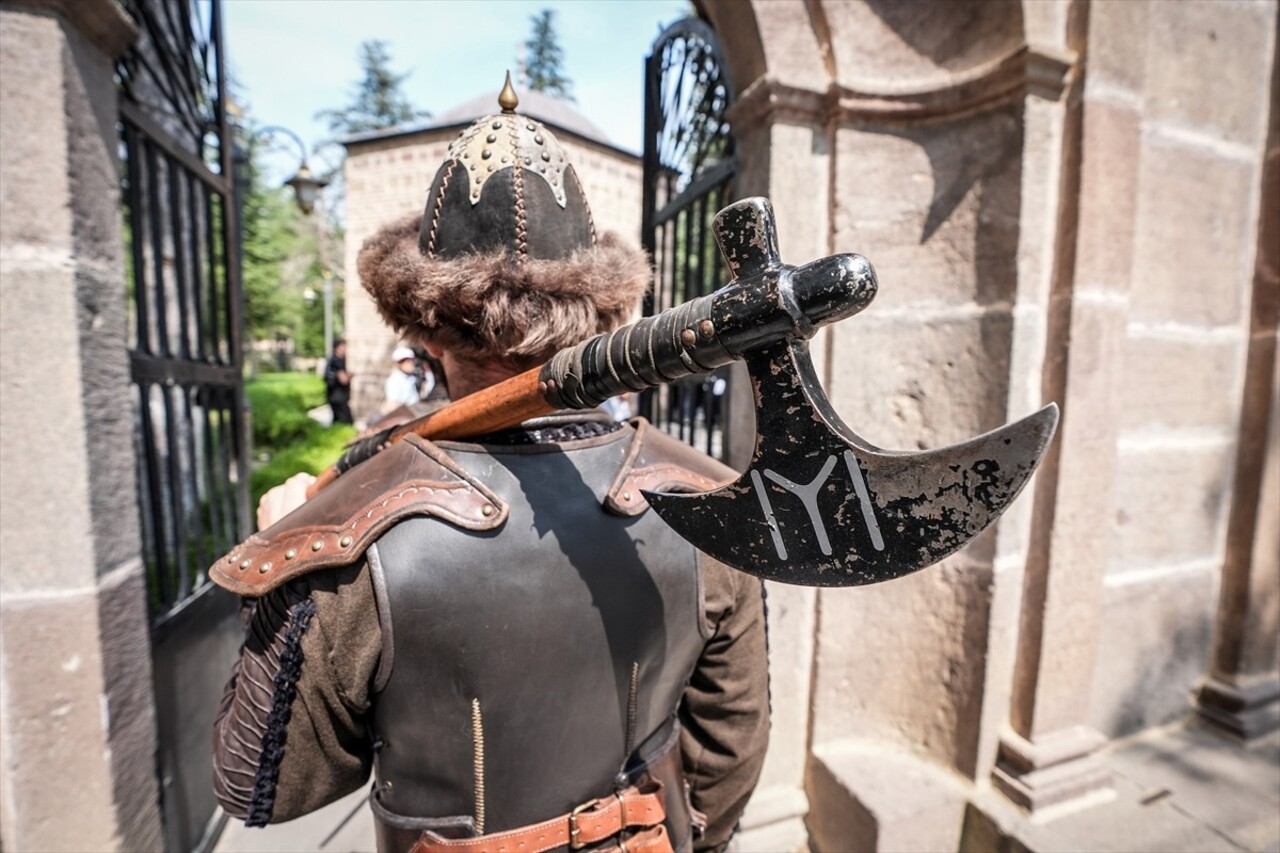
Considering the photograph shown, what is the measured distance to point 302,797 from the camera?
1101 mm

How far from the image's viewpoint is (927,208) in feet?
6.55

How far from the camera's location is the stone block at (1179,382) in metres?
2.08

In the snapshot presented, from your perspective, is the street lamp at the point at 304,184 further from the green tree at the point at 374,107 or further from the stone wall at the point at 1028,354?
the green tree at the point at 374,107

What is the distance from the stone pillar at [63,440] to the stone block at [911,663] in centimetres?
218

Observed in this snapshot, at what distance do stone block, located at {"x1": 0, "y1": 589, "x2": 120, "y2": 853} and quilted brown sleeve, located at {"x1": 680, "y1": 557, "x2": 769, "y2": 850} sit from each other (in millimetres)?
1575

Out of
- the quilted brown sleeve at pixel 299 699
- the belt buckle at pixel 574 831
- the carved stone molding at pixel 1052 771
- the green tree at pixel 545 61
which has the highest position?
the green tree at pixel 545 61

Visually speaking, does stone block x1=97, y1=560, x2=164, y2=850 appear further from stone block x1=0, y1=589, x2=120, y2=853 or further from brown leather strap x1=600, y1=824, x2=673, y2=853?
brown leather strap x1=600, y1=824, x2=673, y2=853

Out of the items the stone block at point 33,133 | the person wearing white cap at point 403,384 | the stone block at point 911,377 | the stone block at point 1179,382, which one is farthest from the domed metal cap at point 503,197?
the person wearing white cap at point 403,384

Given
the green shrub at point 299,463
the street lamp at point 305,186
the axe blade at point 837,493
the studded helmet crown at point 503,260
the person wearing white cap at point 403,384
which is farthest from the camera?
the street lamp at point 305,186

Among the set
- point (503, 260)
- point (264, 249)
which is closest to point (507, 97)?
point (503, 260)

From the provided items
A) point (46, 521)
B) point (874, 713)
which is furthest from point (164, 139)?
point (874, 713)

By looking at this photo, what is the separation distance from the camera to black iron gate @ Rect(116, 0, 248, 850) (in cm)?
205

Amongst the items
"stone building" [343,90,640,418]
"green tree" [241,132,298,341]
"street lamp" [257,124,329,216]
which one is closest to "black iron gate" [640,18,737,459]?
"street lamp" [257,124,329,216]

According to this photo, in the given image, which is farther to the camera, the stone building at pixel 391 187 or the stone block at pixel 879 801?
the stone building at pixel 391 187
